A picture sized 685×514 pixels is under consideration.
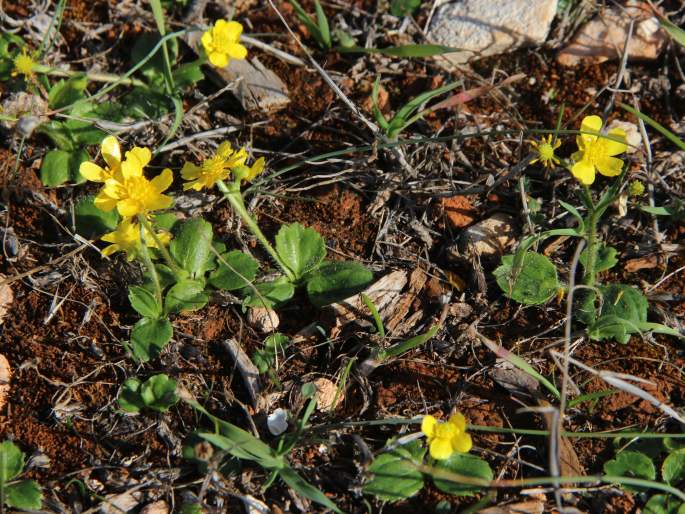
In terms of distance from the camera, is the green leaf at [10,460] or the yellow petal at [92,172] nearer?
the green leaf at [10,460]

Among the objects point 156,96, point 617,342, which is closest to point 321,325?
point 617,342

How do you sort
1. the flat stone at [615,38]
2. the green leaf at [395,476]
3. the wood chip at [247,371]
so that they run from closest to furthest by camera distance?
the green leaf at [395,476] < the wood chip at [247,371] < the flat stone at [615,38]

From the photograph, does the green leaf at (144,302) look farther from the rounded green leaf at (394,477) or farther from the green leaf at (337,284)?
the rounded green leaf at (394,477)

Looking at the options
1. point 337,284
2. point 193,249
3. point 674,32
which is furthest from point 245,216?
point 674,32

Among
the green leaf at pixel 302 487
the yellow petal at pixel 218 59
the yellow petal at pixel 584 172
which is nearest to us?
the green leaf at pixel 302 487

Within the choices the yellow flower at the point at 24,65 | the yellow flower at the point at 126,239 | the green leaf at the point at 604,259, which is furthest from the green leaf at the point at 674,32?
the yellow flower at the point at 24,65

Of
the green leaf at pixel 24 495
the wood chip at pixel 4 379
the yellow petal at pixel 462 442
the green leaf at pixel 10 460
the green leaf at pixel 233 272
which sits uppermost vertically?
the green leaf at pixel 233 272

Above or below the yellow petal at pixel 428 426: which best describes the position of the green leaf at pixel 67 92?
above
